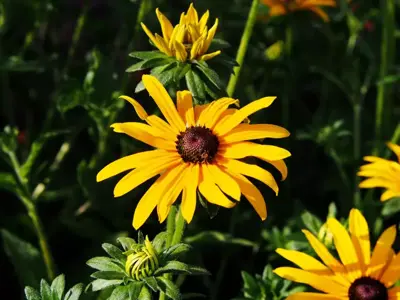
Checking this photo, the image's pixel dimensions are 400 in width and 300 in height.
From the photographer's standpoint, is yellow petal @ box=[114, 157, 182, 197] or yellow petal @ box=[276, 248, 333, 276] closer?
yellow petal @ box=[114, 157, 182, 197]

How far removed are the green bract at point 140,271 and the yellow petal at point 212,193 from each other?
4.2 inches

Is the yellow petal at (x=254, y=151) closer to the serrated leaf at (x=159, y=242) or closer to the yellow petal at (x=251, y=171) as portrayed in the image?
the yellow petal at (x=251, y=171)

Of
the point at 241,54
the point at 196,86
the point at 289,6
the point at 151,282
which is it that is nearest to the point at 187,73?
the point at 196,86

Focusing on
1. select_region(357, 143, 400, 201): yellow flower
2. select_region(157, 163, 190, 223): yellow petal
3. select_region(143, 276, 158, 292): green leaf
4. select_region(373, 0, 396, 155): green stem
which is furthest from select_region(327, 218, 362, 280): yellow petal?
select_region(373, 0, 396, 155): green stem

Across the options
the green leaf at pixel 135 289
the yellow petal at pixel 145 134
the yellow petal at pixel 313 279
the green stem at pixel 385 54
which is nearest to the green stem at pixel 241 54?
the yellow petal at pixel 145 134

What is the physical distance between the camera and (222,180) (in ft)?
4.96

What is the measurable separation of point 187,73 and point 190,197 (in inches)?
11.7

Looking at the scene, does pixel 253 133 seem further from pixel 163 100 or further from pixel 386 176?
pixel 386 176

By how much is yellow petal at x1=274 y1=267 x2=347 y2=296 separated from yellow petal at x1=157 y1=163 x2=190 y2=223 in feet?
0.90

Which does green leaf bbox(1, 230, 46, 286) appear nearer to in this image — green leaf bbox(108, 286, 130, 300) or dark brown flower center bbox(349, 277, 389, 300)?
green leaf bbox(108, 286, 130, 300)

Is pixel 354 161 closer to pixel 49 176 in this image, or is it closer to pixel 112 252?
pixel 49 176

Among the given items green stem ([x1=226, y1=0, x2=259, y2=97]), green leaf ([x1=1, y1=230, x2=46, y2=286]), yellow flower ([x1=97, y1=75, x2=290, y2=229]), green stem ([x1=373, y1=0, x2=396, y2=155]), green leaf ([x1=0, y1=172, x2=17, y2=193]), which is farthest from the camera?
green stem ([x1=373, y1=0, x2=396, y2=155])

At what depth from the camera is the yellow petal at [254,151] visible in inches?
59.7

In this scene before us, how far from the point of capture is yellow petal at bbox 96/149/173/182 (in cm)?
152
